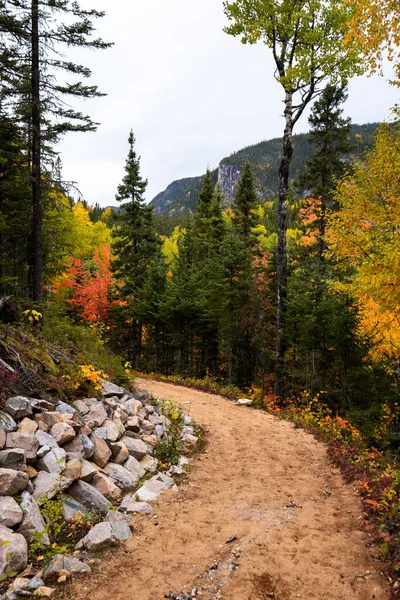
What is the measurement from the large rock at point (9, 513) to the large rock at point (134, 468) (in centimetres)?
269

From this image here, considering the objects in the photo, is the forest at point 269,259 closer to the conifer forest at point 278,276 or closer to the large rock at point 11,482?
the conifer forest at point 278,276

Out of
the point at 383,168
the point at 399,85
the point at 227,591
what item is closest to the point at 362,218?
the point at 383,168

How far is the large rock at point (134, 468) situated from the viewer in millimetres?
6998

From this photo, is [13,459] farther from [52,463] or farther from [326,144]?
[326,144]

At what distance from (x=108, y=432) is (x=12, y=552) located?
313 cm

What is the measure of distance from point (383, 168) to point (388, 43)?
3477 mm

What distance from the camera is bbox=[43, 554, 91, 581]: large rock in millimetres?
4082

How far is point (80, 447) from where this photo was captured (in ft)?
20.6

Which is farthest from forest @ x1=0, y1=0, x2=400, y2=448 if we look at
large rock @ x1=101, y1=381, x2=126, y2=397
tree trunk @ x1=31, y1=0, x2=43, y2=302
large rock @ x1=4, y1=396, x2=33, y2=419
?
large rock @ x1=4, y1=396, x2=33, y2=419

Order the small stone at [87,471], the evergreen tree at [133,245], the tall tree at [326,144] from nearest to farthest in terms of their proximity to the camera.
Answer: the small stone at [87,471], the tall tree at [326,144], the evergreen tree at [133,245]

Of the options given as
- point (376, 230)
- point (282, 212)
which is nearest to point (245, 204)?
point (282, 212)

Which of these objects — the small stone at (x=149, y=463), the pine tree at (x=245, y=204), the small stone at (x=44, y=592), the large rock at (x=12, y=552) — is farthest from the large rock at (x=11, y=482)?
the pine tree at (x=245, y=204)

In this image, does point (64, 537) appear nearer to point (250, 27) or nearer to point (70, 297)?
point (250, 27)

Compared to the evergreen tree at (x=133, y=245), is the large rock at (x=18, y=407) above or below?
below
